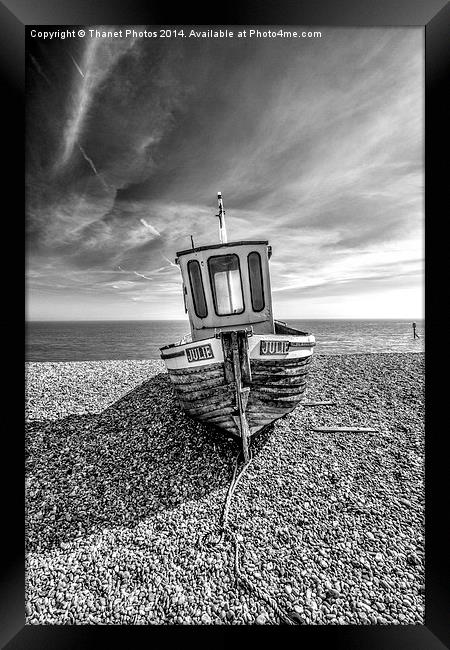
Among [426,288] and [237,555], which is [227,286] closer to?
Result: [426,288]

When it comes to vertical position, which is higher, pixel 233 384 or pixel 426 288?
pixel 426 288

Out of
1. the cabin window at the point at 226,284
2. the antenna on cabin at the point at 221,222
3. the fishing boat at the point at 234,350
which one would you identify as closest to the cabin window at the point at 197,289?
the fishing boat at the point at 234,350

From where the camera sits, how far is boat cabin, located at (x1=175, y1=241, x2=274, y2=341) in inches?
176

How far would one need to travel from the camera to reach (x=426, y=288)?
7.65 feet

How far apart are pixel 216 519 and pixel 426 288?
3422 millimetres

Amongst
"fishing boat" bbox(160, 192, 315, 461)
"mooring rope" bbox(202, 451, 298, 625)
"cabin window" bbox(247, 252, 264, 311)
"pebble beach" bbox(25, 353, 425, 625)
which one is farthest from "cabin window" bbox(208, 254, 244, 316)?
"mooring rope" bbox(202, 451, 298, 625)

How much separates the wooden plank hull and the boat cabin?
1.88ft

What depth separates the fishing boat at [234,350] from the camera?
418cm

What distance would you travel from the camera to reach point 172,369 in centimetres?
463

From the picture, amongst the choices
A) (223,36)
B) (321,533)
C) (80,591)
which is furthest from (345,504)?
(223,36)

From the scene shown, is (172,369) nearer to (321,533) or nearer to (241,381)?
(241,381)

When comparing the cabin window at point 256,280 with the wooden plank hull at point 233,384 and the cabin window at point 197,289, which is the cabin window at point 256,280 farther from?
the cabin window at point 197,289

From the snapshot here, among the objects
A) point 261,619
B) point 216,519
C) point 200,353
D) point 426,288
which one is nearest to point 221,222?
point 200,353

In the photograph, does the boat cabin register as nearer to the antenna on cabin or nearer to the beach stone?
the antenna on cabin
